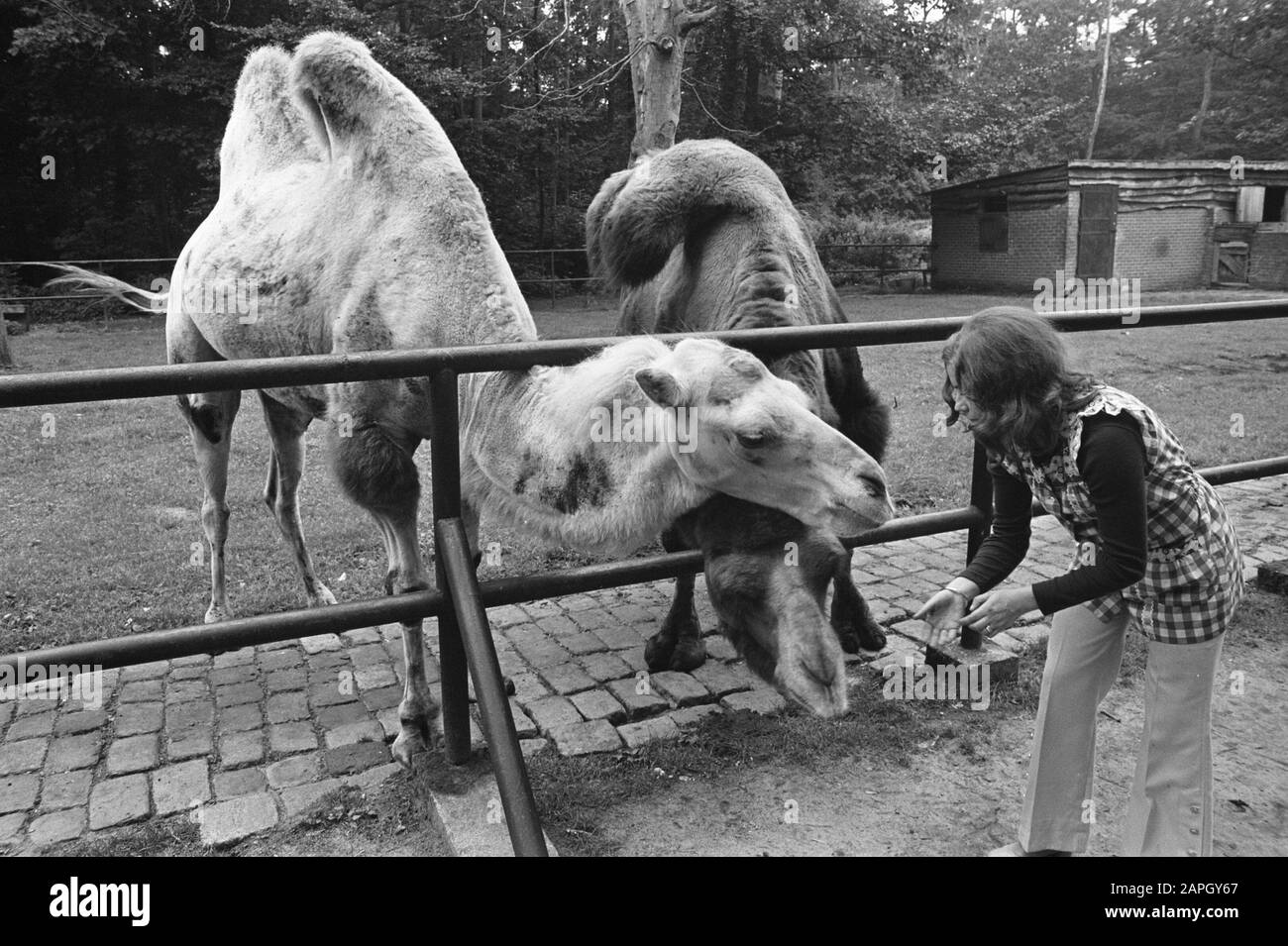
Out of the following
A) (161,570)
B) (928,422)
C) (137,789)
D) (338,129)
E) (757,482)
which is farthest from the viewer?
(928,422)

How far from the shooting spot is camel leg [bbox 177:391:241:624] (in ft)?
15.8

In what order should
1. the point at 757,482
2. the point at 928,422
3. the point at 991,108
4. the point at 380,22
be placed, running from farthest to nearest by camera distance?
the point at 991,108 < the point at 380,22 < the point at 928,422 < the point at 757,482

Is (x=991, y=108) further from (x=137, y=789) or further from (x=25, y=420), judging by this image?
(x=137, y=789)

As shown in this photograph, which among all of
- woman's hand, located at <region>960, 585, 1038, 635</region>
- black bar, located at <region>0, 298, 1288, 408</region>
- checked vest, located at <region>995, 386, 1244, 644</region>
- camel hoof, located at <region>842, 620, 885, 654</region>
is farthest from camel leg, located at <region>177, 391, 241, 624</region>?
checked vest, located at <region>995, 386, 1244, 644</region>

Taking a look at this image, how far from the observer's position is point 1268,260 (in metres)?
25.7

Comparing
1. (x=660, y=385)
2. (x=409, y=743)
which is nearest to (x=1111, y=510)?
(x=660, y=385)

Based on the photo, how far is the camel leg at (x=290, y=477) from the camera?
16.6 feet

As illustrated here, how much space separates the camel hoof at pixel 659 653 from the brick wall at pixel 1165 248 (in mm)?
26536

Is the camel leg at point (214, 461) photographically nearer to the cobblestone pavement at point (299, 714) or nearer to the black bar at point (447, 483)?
the cobblestone pavement at point (299, 714)

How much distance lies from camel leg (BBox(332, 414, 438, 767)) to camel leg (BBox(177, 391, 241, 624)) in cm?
172

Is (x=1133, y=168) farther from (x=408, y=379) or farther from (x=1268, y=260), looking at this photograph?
(x=408, y=379)

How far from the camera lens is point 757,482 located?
2295 millimetres
